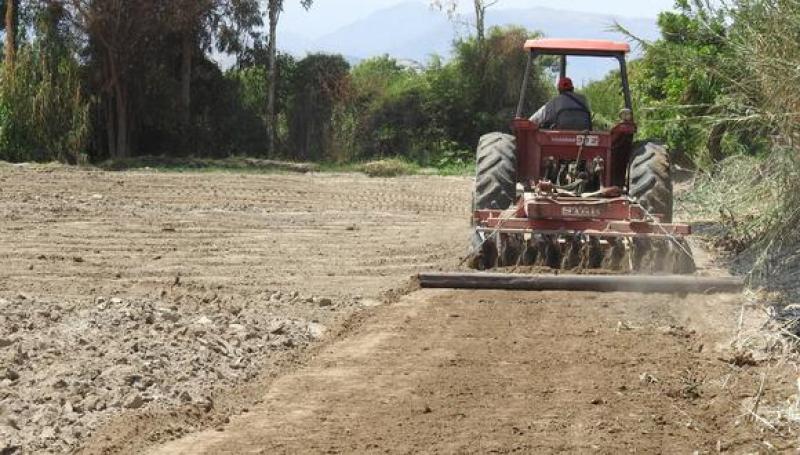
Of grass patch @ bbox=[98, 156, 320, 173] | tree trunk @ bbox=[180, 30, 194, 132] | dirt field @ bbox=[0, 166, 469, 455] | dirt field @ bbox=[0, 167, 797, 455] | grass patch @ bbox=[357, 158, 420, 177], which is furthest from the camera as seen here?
tree trunk @ bbox=[180, 30, 194, 132]

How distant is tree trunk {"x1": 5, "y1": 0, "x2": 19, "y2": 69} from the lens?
2442 cm

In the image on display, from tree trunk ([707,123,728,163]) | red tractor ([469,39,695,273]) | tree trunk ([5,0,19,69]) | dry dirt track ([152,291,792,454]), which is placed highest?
tree trunk ([5,0,19,69])

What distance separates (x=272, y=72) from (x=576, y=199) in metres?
16.8

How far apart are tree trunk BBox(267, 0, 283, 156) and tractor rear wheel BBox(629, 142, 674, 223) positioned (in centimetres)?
1575

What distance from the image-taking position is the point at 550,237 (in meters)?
10.5

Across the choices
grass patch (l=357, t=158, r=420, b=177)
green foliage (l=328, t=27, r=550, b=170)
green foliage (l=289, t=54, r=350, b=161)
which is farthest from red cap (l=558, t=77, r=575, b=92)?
green foliage (l=289, t=54, r=350, b=161)

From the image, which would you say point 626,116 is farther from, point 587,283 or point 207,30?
point 207,30

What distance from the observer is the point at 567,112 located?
38.5 ft

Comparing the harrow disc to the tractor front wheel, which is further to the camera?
the tractor front wheel

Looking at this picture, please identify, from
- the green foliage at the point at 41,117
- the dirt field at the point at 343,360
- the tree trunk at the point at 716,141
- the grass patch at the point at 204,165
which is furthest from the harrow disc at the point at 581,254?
the green foliage at the point at 41,117

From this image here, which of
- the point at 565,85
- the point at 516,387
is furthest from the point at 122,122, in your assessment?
the point at 516,387

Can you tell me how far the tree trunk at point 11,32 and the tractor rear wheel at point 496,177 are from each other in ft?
49.7

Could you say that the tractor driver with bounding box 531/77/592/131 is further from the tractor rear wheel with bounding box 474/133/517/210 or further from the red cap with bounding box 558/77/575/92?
the tractor rear wheel with bounding box 474/133/517/210

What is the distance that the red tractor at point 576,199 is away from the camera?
10289 millimetres
